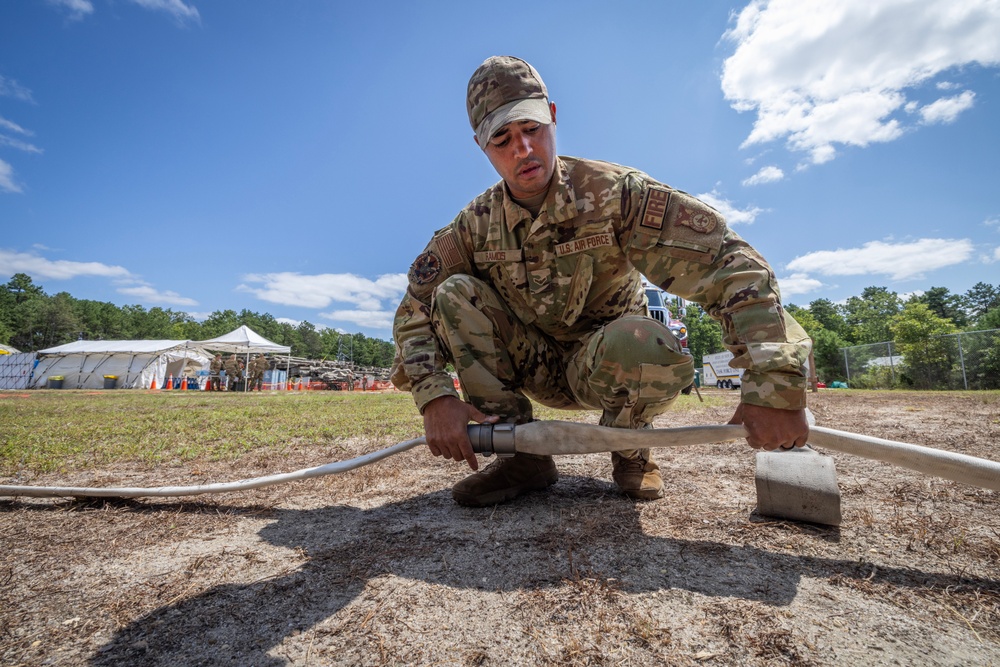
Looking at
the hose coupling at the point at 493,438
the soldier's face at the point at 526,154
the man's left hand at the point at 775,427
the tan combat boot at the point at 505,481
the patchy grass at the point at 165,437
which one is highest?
the soldier's face at the point at 526,154

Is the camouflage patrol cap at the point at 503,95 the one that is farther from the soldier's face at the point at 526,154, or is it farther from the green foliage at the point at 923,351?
the green foliage at the point at 923,351

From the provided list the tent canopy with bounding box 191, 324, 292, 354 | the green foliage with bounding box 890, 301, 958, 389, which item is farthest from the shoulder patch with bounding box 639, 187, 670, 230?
the green foliage with bounding box 890, 301, 958, 389

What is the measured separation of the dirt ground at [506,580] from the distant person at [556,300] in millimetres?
290

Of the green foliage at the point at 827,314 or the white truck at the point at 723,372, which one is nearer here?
the white truck at the point at 723,372

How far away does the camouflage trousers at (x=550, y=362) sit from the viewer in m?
1.55

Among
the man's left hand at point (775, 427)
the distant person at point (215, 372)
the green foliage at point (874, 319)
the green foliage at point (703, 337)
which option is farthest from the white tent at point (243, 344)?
the green foliage at point (874, 319)

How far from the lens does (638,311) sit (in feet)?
6.99

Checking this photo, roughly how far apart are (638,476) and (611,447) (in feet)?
1.25

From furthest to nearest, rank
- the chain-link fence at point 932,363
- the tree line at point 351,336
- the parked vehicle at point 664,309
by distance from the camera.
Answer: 1. the tree line at point 351,336
2. the chain-link fence at point 932,363
3. the parked vehicle at point 664,309

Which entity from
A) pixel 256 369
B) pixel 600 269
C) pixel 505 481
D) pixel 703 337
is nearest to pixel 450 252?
pixel 600 269

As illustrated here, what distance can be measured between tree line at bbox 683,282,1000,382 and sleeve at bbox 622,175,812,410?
22.1 meters

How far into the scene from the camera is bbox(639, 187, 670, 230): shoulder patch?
157cm

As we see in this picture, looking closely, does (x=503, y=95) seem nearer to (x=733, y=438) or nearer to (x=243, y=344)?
(x=733, y=438)

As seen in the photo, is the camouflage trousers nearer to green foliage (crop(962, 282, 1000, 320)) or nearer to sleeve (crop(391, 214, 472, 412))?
sleeve (crop(391, 214, 472, 412))
